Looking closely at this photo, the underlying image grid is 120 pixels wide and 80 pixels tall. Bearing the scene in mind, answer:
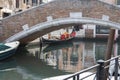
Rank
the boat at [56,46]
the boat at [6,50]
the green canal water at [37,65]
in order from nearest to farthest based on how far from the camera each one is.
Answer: the green canal water at [37,65] < the boat at [6,50] < the boat at [56,46]

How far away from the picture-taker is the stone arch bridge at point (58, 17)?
934cm

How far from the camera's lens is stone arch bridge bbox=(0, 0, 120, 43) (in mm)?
9336

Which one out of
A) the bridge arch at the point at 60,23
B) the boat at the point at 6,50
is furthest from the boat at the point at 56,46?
the boat at the point at 6,50

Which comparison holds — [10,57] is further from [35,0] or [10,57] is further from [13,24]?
[35,0]

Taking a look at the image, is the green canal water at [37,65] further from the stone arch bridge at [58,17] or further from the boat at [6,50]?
the stone arch bridge at [58,17]

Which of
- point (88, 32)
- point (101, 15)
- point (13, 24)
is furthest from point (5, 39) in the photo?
point (88, 32)

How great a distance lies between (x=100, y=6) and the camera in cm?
937

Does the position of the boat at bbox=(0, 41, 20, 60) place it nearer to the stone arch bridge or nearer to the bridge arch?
the bridge arch

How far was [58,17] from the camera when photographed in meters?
9.82

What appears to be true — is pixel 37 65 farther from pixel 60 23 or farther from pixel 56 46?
pixel 56 46

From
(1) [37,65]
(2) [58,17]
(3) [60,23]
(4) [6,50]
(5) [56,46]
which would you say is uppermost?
(2) [58,17]

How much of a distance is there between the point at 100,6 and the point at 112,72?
530 cm

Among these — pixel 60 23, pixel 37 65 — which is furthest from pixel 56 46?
pixel 37 65

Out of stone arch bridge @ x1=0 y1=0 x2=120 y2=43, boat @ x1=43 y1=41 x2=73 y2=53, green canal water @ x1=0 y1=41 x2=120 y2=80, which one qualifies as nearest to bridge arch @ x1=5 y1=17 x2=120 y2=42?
stone arch bridge @ x1=0 y1=0 x2=120 y2=43
